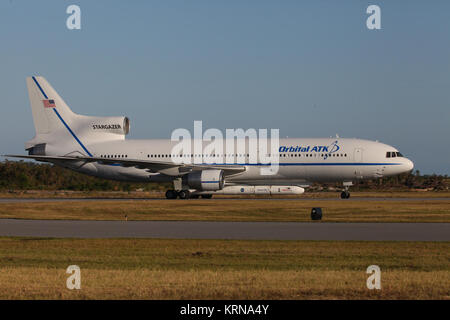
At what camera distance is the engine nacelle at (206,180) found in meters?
49.7

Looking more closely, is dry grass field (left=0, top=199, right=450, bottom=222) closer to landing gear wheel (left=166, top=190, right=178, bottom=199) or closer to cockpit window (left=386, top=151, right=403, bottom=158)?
landing gear wheel (left=166, top=190, right=178, bottom=199)

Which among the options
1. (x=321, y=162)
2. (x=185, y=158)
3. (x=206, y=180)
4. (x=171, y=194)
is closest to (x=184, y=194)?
(x=171, y=194)

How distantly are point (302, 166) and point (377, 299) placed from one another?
40.5 m

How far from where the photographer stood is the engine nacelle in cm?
4969

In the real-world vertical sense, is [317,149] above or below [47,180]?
above

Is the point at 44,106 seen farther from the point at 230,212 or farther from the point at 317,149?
the point at 230,212

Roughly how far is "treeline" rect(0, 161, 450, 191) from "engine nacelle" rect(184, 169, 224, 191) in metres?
35.5

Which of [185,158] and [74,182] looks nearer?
[185,158]

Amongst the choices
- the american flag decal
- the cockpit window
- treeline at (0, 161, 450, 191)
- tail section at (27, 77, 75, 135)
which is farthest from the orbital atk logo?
treeline at (0, 161, 450, 191)

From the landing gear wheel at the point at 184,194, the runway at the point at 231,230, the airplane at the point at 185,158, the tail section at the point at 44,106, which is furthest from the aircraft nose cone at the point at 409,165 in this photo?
the tail section at the point at 44,106

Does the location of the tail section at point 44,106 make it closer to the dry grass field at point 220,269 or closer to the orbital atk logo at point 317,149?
the orbital atk logo at point 317,149

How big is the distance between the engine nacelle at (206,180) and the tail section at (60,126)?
34.9ft

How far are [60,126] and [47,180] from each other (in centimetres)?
4169

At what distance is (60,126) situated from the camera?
191 ft
